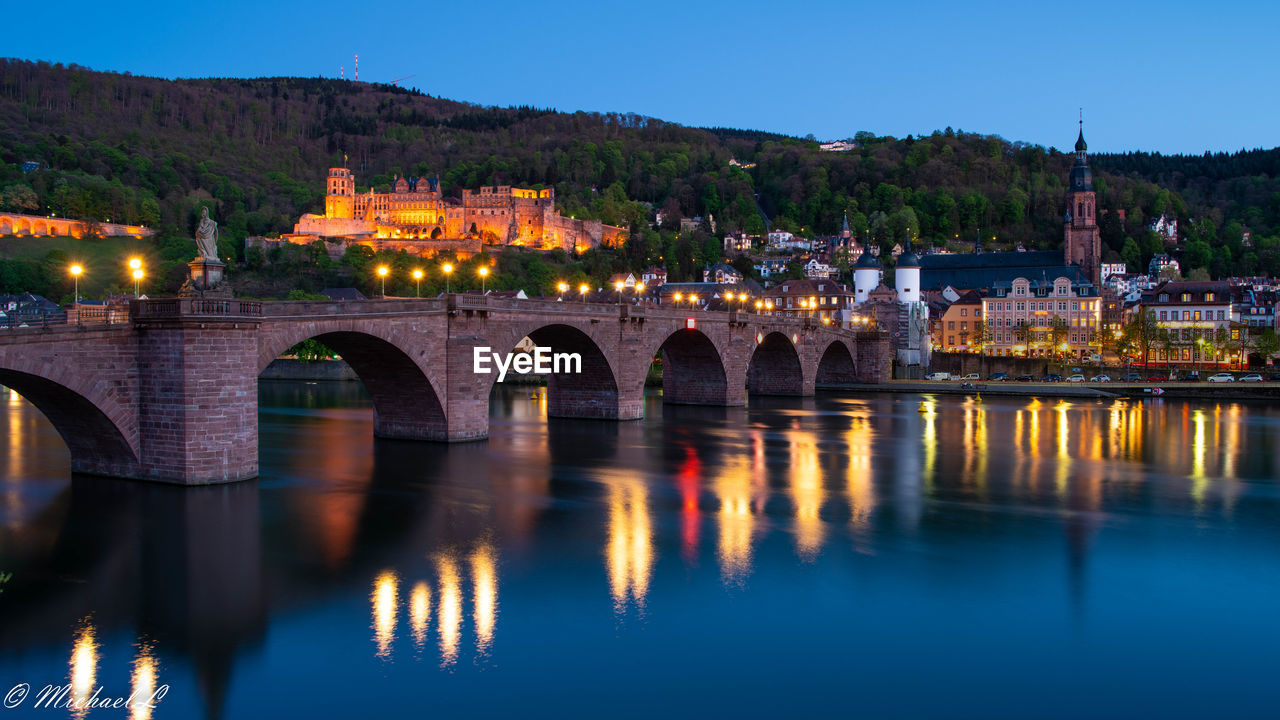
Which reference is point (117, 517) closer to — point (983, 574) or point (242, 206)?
point (983, 574)

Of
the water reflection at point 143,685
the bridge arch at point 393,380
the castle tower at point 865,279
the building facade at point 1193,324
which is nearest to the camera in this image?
the water reflection at point 143,685

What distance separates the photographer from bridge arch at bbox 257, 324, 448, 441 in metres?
28.5

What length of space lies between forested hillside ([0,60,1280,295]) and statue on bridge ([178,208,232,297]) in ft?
323

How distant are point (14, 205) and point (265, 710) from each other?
408ft

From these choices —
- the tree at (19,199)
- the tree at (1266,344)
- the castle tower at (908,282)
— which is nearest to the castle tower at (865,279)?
the castle tower at (908,282)

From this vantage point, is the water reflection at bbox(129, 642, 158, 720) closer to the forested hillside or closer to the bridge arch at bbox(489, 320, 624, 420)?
the bridge arch at bbox(489, 320, 624, 420)

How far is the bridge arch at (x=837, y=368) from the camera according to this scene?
6962cm

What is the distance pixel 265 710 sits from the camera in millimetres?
11586

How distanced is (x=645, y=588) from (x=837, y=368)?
5555 cm

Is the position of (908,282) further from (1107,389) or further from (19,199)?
(19,199)

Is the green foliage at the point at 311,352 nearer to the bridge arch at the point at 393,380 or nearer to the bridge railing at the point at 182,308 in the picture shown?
the bridge arch at the point at 393,380

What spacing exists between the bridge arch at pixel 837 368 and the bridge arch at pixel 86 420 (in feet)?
171

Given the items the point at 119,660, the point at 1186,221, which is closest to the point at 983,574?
the point at 119,660

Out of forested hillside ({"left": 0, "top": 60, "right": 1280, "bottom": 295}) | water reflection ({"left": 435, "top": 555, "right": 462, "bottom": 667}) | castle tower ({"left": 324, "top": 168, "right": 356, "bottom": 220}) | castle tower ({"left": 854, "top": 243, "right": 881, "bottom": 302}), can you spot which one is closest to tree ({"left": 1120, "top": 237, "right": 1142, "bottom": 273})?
forested hillside ({"left": 0, "top": 60, "right": 1280, "bottom": 295})
